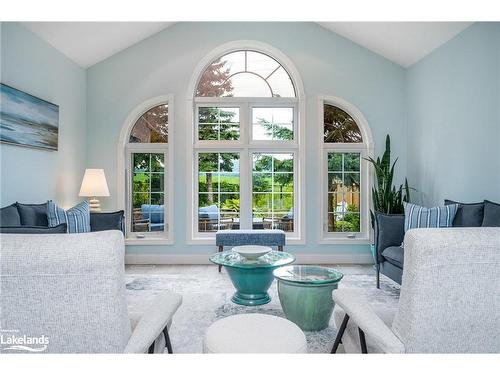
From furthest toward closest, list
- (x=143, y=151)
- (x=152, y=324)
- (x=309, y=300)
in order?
(x=143, y=151) → (x=309, y=300) → (x=152, y=324)

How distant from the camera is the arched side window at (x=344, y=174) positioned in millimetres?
5000

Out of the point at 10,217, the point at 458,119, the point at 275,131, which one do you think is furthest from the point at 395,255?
the point at 10,217

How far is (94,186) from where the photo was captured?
4.41 metres

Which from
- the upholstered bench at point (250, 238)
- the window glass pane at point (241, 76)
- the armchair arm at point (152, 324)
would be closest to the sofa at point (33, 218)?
the upholstered bench at point (250, 238)

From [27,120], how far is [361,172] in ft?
13.5

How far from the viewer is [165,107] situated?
5012mm

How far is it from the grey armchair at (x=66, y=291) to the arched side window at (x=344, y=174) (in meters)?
4.10

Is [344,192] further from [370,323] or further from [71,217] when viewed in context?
[370,323]

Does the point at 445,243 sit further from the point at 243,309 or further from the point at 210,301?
the point at 210,301

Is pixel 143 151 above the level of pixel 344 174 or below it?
above
